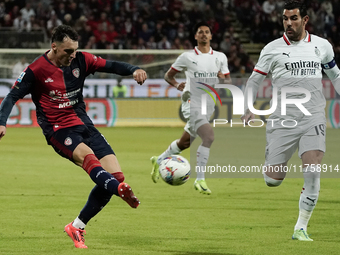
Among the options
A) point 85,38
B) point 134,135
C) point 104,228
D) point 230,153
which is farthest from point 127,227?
point 85,38

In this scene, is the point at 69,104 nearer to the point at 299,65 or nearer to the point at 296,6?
the point at 299,65

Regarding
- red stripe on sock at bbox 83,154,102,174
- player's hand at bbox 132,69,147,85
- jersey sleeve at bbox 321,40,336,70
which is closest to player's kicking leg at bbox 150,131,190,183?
jersey sleeve at bbox 321,40,336,70

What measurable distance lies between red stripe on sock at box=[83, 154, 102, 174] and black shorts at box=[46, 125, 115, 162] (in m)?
0.19

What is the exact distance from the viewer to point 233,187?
31.4 feet

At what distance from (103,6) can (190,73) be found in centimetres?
1509

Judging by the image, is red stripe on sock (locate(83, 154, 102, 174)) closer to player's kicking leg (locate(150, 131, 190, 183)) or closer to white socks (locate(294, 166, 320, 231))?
white socks (locate(294, 166, 320, 231))

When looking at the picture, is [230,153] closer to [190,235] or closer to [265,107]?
[265,107]

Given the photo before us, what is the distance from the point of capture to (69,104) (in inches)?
227

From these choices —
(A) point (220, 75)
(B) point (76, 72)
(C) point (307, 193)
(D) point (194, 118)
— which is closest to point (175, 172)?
(C) point (307, 193)

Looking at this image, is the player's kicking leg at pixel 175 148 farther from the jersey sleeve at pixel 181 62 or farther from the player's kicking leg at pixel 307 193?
the player's kicking leg at pixel 307 193

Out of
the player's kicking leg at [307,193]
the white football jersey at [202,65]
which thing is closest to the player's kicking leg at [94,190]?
the player's kicking leg at [307,193]

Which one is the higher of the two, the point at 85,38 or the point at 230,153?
the point at 85,38

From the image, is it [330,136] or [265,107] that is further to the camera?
[265,107]

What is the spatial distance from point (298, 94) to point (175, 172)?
1.78 metres
